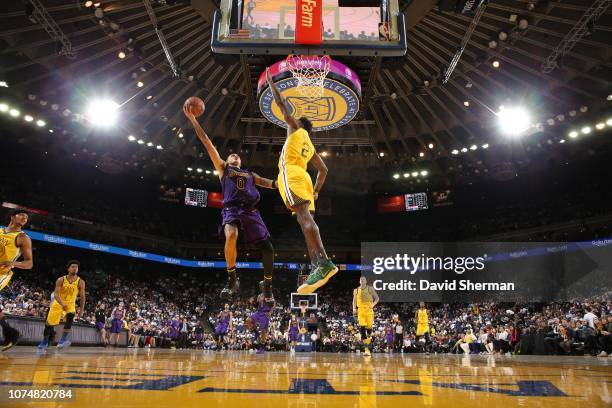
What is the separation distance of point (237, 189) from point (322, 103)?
8870 mm

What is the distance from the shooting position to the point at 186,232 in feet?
106

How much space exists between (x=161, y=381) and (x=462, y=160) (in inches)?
968

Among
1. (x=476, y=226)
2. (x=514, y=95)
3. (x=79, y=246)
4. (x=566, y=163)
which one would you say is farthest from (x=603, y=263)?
(x=79, y=246)

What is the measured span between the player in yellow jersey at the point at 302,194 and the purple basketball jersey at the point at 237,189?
770mm

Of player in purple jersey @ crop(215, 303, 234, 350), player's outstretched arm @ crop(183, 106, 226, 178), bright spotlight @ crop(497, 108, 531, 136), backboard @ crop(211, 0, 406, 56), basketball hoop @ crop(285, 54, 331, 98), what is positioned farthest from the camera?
player in purple jersey @ crop(215, 303, 234, 350)

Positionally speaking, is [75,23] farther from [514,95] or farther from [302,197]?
[514,95]

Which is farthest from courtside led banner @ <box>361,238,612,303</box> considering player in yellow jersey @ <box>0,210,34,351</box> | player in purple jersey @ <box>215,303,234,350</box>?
player in yellow jersey @ <box>0,210,34,351</box>

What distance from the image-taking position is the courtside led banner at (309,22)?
24.3 ft

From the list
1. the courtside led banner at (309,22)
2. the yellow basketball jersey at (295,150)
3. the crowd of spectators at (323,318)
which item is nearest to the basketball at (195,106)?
the yellow basketball jersey at (295,150)

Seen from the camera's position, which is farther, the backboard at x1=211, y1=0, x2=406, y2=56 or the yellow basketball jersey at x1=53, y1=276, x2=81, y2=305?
the yellow basketball jersey at x1=53, y1=276, x2=81, y2=305

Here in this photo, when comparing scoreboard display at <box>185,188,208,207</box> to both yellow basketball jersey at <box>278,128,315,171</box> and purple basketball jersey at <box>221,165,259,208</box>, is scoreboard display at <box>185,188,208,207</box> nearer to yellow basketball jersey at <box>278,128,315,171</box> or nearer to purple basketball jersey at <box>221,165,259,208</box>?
purple basketball jersey at <box>221,165,259,208</box>

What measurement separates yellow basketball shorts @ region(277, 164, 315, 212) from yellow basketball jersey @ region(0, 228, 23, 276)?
423 cm

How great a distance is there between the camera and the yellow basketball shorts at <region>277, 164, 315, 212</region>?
4844 mm

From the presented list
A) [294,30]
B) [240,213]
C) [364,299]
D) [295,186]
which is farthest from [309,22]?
[364,299]
